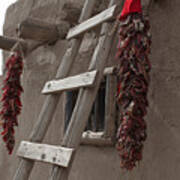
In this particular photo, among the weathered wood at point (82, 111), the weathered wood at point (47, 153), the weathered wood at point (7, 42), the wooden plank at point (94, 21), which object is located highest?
the weathered wood at point (7, 42)

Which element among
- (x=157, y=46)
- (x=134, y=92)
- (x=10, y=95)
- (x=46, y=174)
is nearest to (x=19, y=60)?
(x=10, y=95)

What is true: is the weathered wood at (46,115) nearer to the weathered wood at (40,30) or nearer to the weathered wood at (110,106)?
the weathered wood at (110,106)

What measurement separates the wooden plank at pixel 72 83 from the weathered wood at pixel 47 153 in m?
0.39

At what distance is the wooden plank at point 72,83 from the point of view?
247cm

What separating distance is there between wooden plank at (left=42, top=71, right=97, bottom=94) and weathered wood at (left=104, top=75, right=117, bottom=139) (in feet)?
1.62

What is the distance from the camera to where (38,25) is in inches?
144

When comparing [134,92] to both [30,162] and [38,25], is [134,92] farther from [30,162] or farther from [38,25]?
[38,25]

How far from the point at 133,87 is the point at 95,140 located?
96 cm

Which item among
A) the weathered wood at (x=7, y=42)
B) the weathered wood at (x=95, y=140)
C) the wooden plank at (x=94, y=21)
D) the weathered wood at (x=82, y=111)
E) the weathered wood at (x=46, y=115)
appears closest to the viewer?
the weathered wood at (x=82, y=111)

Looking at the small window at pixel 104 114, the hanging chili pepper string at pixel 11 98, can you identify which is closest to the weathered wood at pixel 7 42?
the hanging chili pepper string at pixel 11 98

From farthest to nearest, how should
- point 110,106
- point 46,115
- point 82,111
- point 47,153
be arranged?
point 110,106 < point 46,115 < point 47,153 < point 82,111

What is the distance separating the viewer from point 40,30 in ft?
12.1

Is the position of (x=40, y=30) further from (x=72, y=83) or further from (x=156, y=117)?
(x=156, y=117)

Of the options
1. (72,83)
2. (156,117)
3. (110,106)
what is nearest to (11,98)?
(110,106)
